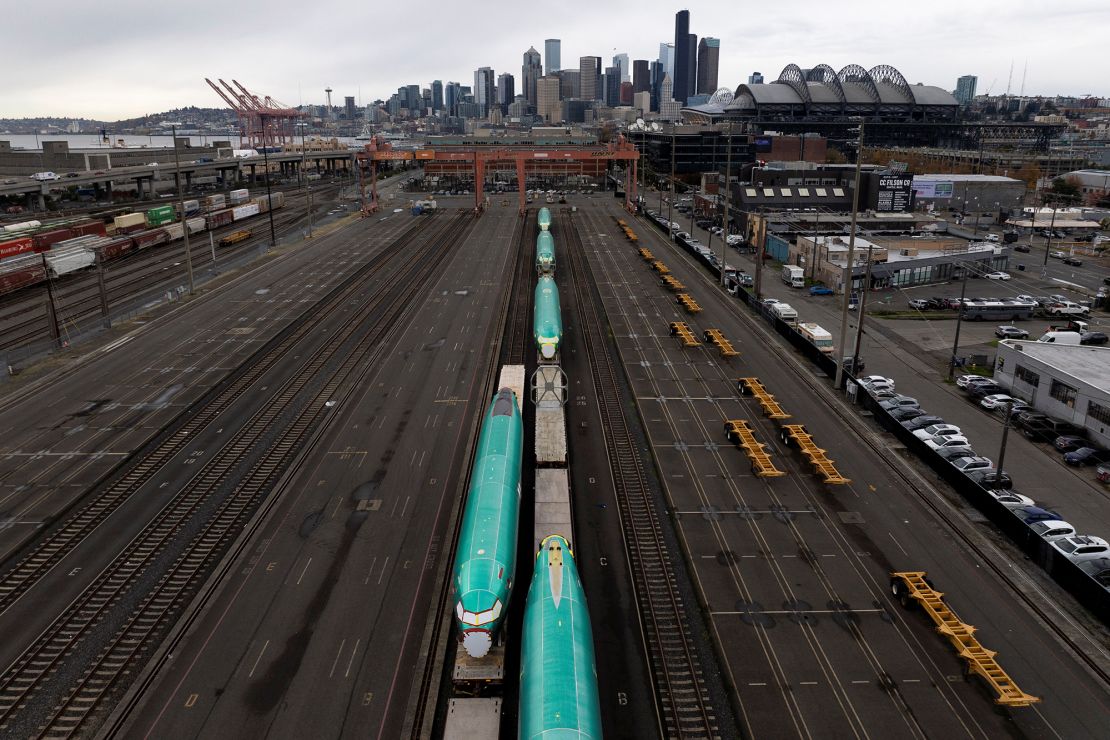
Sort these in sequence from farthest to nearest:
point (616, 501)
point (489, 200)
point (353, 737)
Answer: point (489, 200), point (616, 501), point (353, 737)

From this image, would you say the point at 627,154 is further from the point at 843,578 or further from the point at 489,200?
the point at 843,578

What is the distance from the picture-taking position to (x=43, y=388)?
56.3 m

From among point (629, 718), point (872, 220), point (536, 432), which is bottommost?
point (629, 718)

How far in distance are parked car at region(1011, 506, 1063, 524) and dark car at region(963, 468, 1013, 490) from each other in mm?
2636

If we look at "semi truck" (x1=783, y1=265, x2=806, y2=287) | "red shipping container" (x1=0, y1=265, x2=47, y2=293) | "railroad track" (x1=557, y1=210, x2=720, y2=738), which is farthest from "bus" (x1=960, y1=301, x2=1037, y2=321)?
"red shipping container" (x1=0, y1=265, x2=47, y2=293)

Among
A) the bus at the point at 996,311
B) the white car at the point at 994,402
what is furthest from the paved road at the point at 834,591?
the bus at the point at 996,311

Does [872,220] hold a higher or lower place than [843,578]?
higher

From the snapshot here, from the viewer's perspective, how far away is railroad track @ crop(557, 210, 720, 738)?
26094mm

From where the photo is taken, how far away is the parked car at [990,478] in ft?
134

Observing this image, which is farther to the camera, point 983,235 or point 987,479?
point 983,235

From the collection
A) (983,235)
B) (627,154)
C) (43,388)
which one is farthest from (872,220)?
(43,388)

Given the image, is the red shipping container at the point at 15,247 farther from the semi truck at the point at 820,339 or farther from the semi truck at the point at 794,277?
the semi truck at the point at 794,277

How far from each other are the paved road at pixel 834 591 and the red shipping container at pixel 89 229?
10625 cm

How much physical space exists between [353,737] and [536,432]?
21.5 meters
